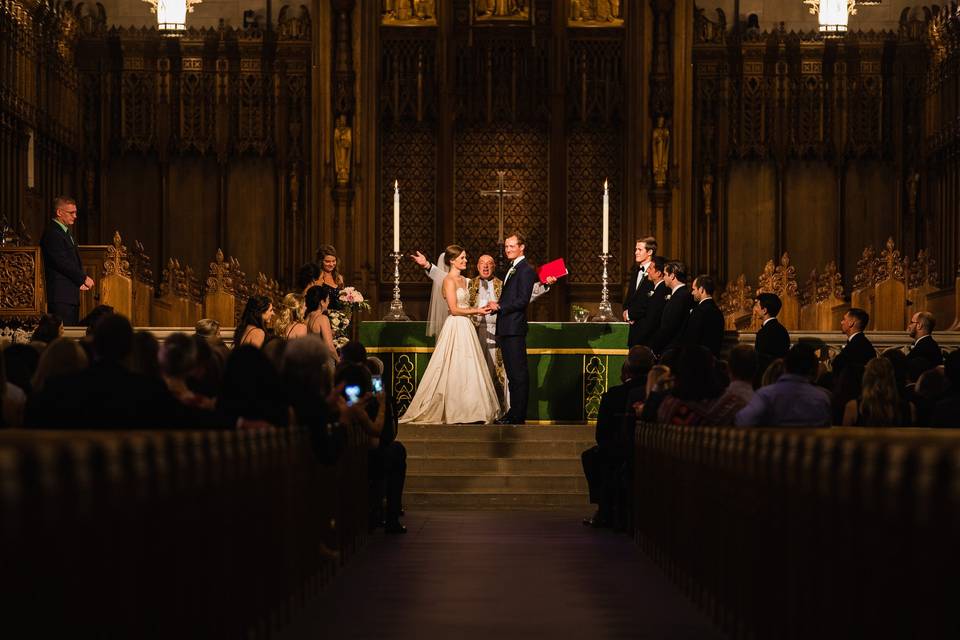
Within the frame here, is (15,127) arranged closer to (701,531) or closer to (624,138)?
(624,138)

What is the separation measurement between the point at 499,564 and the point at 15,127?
1186 cm

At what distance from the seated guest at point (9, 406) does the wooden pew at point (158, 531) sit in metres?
1.09

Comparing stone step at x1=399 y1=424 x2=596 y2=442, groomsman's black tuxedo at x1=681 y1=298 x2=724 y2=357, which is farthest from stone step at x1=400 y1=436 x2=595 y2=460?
groomsman's black tuxedo at x1=681 y1=298 x2=724 y2=357

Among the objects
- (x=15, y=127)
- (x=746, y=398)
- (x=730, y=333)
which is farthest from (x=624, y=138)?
(x=746, y=398)

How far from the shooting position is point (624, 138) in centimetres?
1973

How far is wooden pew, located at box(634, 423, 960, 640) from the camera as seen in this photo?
10.8 ft

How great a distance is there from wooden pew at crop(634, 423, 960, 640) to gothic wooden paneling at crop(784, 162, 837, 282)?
12.7 metres

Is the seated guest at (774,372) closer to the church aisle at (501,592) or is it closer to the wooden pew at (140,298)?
the church aisle at (501,592)

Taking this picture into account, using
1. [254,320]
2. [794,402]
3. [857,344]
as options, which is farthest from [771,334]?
[794,402]

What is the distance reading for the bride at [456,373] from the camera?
→ 13750mm

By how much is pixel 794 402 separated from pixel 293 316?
20.0 ft

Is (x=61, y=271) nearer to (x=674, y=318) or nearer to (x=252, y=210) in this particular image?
(x=674, y=318)

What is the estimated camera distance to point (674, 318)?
1252 cm

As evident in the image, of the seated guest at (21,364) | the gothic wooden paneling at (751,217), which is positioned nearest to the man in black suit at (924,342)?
the seated guest at (21,364)
